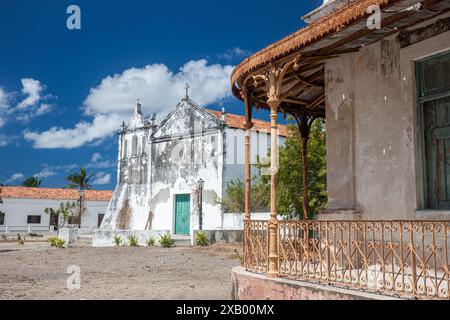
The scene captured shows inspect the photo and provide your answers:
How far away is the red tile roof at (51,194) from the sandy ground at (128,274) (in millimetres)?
28033

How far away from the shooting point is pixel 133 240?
21.2m

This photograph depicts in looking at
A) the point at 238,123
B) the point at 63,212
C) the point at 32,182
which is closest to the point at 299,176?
the point at 238,123

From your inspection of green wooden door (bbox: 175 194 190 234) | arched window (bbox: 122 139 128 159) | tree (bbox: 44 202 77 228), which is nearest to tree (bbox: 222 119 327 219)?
green wooden door (bbox: 175 194 190 234)

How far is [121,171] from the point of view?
98.4 ft

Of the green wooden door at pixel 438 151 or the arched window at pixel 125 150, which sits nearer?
the green wooden door at pixel 438 151

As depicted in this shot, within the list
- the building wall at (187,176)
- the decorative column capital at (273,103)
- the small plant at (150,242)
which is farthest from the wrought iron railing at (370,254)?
the building wall at (187,176)

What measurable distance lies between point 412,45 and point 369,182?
2.19m

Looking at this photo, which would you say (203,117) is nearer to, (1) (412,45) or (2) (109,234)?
(2) (109,234)

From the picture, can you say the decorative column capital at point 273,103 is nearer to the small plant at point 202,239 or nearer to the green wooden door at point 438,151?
the green wooden door at point 438,151

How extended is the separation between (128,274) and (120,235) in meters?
10.9

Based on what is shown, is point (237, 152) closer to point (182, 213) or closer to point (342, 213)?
point (182, 213)

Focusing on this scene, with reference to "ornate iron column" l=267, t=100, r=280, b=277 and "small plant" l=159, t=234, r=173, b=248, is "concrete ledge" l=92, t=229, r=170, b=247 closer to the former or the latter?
"small plant" l=159, t=234, r=173, b=248

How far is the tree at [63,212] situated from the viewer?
41.1 metres
